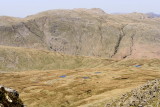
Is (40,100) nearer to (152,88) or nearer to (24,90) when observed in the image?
(24,90)

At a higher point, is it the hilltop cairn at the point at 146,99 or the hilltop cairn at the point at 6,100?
the hilltop cairn at the point at 6,100

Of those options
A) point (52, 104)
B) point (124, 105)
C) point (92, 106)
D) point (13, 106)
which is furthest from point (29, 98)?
point (13, 106)

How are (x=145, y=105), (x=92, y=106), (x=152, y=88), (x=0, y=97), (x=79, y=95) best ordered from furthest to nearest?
(x=79, y=95) → (x=92, y=106) → (x=152, y=88) → (x=145, y=105) → (x=0, y=97)

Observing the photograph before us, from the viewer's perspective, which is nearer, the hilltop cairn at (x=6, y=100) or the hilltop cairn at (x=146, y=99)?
the hilltop cairn at (x=6, y=100)

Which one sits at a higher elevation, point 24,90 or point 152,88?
point 152,88

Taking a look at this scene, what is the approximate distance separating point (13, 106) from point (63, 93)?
98.7 m

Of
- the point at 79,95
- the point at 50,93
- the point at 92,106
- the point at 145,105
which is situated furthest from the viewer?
the point at 50,93

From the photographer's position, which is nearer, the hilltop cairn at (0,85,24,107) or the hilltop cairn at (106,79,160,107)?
the hilltop cairn at (0,85,24,107)

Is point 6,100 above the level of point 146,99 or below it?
above

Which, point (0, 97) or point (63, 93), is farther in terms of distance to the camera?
point (63, 93)

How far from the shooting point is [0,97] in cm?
1752

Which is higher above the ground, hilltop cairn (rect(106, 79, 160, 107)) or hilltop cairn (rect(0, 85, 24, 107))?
hilltop cairn (rect(0, 85, 24, 107))

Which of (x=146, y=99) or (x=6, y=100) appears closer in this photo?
(x=6, y=100)

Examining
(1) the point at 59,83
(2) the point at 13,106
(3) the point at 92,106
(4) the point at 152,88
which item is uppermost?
(2) the point at 13,106
